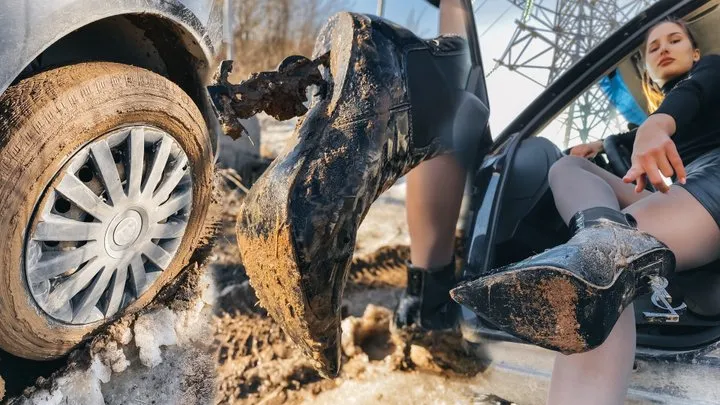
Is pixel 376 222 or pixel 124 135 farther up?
pixel 124 135

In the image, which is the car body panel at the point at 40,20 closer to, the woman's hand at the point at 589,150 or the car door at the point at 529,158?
the car door at the point at 529,158

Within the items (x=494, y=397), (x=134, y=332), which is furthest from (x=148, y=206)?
(x=494, y=397)

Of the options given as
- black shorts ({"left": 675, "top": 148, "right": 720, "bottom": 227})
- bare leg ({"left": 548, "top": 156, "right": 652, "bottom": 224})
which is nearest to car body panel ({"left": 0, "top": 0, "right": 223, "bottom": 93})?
bare leg ({"left": 548, "top": 156, "right": 652, "bottom": 224})

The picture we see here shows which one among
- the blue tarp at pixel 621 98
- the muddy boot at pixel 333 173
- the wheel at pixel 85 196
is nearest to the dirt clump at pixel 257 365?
the wheel at pixel 85 196

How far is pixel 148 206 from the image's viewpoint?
1763mm

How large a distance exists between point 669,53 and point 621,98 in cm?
25

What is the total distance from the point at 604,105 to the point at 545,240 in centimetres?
52

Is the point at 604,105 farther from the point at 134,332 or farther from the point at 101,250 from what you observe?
the point at 134,332

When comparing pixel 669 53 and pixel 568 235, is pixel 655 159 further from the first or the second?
pixel 669 53

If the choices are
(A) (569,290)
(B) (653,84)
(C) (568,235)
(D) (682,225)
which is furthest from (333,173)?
(B) (653,84)

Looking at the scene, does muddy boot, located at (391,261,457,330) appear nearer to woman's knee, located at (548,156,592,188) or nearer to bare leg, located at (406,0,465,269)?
bare leg, located at (406,0,465,269)

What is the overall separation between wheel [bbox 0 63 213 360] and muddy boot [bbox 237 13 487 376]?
741mm

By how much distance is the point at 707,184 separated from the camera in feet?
3.89

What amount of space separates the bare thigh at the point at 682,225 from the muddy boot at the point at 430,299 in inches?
31.2
